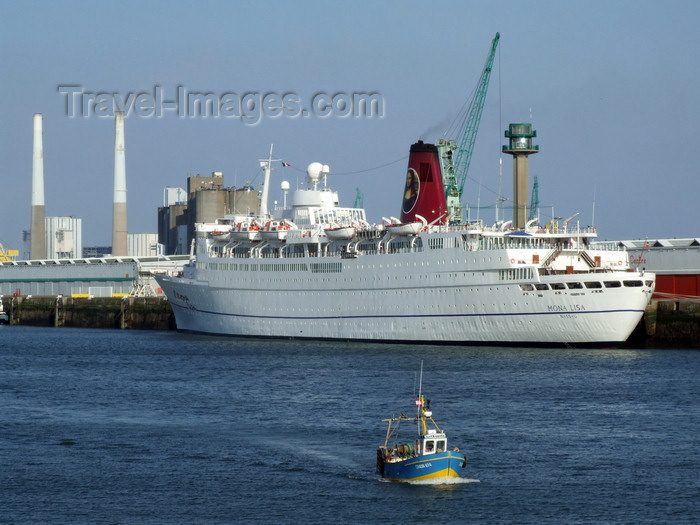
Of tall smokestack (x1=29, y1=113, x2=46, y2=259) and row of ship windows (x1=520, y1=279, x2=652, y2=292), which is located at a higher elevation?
tall smokestack (x1=29, y1=113, x2=46, y2=259)

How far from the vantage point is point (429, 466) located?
24781 millimetres

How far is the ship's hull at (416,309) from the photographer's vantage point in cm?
5106

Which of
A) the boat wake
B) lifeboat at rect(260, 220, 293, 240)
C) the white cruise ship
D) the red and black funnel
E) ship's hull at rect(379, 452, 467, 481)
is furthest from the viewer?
lifeboat at rect(260, 220, 293, 240)

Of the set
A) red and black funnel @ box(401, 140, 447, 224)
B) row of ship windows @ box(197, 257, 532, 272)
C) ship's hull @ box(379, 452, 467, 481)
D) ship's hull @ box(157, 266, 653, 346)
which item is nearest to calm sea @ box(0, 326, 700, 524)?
ship's hull @ box(379, 452, 467, 481)

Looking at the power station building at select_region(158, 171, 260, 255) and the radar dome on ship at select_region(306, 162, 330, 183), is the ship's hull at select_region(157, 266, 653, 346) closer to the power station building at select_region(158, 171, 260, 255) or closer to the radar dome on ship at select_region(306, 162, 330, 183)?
the radar dome on ship at select_region(306, 162, 330, 183)

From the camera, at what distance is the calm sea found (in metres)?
23.5

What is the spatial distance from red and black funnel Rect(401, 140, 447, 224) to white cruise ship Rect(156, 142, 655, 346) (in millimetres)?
79

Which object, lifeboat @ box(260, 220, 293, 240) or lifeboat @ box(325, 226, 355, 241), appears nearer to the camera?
lifeboat @ box(325, 226, 355, 241)

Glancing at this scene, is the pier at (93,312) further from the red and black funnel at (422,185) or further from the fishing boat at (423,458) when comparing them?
the fishing boat at (423,458)

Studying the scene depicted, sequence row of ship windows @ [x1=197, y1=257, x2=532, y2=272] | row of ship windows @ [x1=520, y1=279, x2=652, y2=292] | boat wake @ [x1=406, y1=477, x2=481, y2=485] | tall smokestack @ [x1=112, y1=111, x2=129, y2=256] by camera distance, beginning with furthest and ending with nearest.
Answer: tall smokestack @ [x1=112, y1=111, x2=129, y2=256]
row of ship windows @ [x1=197, y1=257, x2=532, y2=272]
row of ship windows @ [x1=520, y1=279, x2=652, y2=292]
boat wake @ [x1=406, y1=477, x2=481, y2=485]

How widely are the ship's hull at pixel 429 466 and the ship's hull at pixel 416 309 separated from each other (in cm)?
2726

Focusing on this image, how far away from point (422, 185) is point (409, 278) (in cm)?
926

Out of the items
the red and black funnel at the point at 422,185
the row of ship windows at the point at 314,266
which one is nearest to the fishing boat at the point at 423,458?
the row of ship windows at the point at 314,266

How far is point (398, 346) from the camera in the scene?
2245 inches
